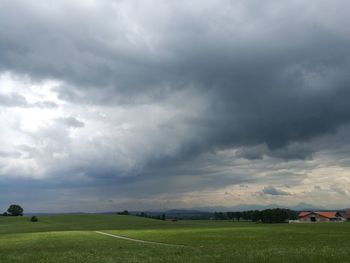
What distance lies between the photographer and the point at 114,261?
3027 centimetres

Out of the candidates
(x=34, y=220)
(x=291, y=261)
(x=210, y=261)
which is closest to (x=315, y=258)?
(x=291, y=261)

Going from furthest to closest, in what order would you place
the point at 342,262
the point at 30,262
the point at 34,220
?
the point at 34,220 < the point at 30,262 < the point at 342,262

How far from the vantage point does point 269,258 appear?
29.5 meters

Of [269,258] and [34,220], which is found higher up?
[34,220]

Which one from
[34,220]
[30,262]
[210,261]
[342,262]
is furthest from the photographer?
[34,220]

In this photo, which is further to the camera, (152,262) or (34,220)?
(34,220)

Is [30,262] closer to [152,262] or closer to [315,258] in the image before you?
[152,262]

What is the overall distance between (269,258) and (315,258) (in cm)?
294

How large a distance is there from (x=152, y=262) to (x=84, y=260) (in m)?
5.43

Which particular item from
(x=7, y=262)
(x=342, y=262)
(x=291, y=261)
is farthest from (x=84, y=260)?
(x=342, y=262)

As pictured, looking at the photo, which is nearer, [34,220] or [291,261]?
[291,261]

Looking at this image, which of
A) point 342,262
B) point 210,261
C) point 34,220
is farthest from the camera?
point 34,220

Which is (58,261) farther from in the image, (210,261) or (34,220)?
(34,220)

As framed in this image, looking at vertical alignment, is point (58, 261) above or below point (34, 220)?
below
